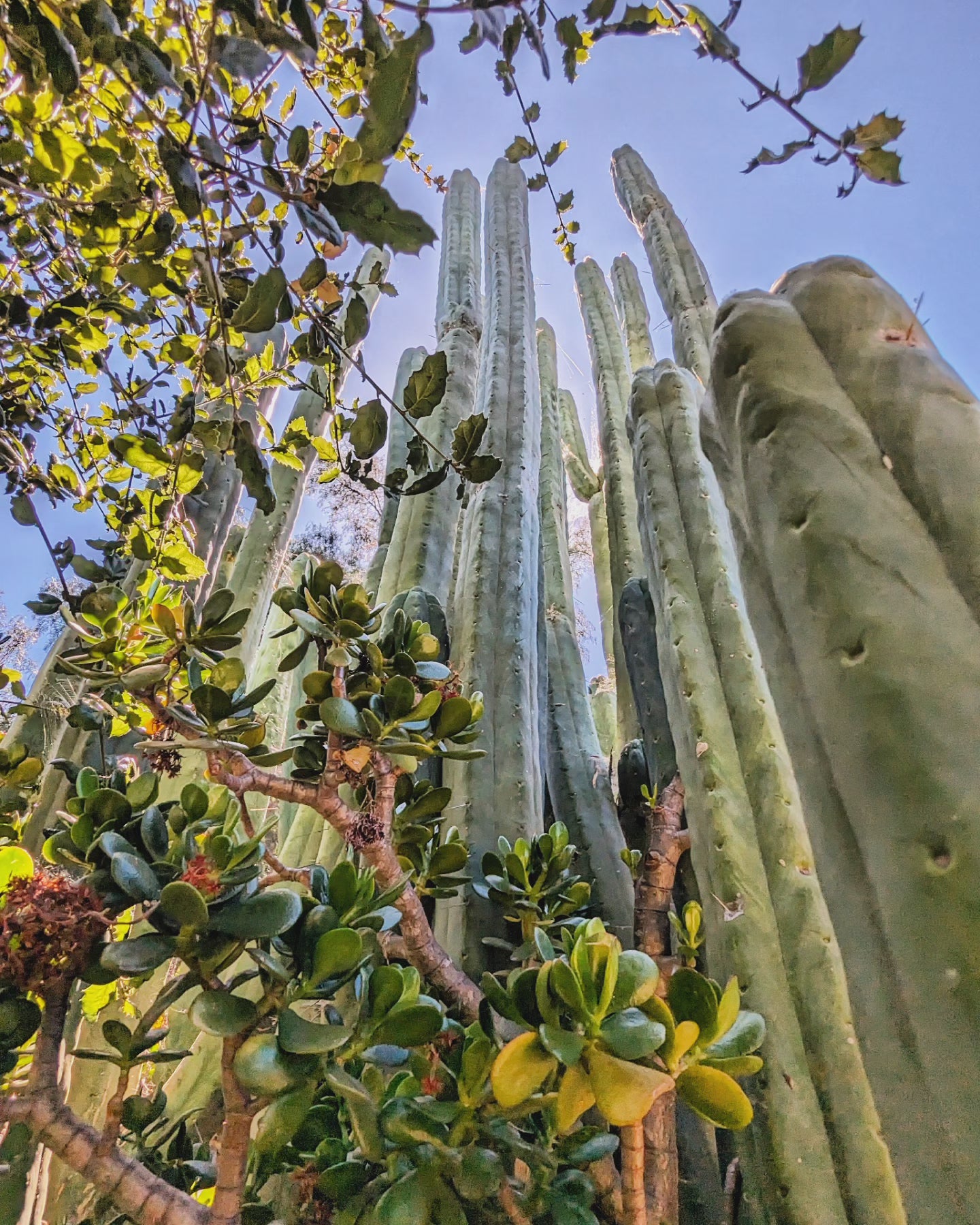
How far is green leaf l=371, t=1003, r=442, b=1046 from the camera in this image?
0.69 meters

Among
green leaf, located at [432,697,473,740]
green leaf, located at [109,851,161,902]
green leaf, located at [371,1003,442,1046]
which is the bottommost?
green leaf, located at [371,1003,442,1046]

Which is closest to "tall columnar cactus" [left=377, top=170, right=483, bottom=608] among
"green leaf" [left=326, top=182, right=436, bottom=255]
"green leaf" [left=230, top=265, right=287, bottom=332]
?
"green leaf" [left=230, top=265, right=287, bottom=332]

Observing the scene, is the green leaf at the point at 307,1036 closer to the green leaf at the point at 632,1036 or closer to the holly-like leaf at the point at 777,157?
the green leaf at the point at 632,1036

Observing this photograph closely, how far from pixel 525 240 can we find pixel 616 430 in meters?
1.23

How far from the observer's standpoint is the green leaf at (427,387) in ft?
3.09

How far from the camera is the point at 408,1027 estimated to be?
27.4 inches

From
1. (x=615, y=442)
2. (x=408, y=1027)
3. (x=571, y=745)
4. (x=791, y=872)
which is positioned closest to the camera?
(x=408, y=1027)

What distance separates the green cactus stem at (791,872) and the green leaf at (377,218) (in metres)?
0.91

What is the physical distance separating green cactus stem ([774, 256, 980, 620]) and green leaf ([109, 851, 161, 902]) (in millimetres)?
899

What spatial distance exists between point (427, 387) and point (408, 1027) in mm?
791

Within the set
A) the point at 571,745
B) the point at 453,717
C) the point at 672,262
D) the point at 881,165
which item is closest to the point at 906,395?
the point at 881,165

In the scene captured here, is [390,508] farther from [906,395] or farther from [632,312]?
[632,312]

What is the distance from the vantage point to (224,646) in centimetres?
101

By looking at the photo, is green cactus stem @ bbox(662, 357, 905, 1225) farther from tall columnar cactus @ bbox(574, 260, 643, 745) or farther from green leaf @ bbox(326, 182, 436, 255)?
green leaf @ bbox(326, 182, 436, 255)
